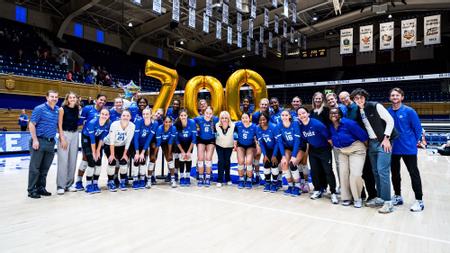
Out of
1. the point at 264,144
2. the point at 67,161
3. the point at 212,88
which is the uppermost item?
the point at 212,88

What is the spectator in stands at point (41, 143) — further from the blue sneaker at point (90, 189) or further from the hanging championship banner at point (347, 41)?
the hanging championship banner at point (347, 41)

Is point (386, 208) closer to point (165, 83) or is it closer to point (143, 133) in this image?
point (143, 133)

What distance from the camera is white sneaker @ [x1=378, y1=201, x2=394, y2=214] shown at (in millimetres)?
3744

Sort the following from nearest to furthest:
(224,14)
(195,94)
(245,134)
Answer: (245,134), (195,94), (224,14)

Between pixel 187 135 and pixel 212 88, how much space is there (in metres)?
3.02

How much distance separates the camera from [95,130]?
15.7 feet

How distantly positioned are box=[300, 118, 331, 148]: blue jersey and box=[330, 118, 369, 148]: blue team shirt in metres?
0.23

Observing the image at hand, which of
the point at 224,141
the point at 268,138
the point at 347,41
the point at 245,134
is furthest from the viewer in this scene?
the point at 347,41

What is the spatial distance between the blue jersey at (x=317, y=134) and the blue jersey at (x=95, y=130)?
3184 millimetres

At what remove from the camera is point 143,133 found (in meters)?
5.17

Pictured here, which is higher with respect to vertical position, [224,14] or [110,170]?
[224,14]

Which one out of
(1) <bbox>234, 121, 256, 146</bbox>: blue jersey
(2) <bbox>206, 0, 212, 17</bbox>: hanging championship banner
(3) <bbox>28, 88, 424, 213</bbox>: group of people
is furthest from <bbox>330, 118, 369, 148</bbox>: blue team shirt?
(2) <bbox>206, 0, 212, 17</bbox>: hanging championship banner

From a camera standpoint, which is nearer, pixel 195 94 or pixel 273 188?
pixel 273 188

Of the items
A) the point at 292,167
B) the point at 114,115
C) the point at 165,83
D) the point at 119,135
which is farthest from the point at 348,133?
the point at 165,83
